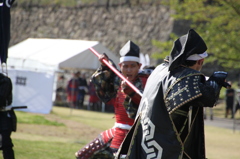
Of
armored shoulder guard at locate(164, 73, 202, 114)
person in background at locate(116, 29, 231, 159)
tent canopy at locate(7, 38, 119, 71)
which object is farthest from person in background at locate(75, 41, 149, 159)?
tent canopy at locate(7, 38, 119, 71)

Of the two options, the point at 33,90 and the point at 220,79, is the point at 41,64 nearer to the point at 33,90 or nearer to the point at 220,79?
the point at 33,90

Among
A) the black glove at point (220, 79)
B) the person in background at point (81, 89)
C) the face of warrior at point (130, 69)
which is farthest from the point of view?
the person in background at point (81, 89)

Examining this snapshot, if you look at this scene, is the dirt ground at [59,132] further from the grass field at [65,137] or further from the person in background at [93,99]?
the person in background at [93,99]

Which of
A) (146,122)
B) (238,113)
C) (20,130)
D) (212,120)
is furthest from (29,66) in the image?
(146,122)

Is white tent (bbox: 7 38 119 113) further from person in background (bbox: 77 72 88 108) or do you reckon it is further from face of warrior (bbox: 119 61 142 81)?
face of warrior (bbox: 119 61 142 81)

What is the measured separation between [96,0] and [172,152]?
21204 millimetres

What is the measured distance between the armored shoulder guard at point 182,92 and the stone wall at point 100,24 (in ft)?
58.4

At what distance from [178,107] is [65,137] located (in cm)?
775

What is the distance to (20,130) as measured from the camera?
1191 cm

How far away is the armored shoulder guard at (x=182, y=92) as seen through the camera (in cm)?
377

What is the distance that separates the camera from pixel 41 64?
16.9 meters

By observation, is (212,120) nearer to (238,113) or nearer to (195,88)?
(238,113)

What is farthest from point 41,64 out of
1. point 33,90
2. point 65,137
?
point 65,137

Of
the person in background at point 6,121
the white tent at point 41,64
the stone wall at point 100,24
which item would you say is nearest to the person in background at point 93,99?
the white tent at point 41,64
